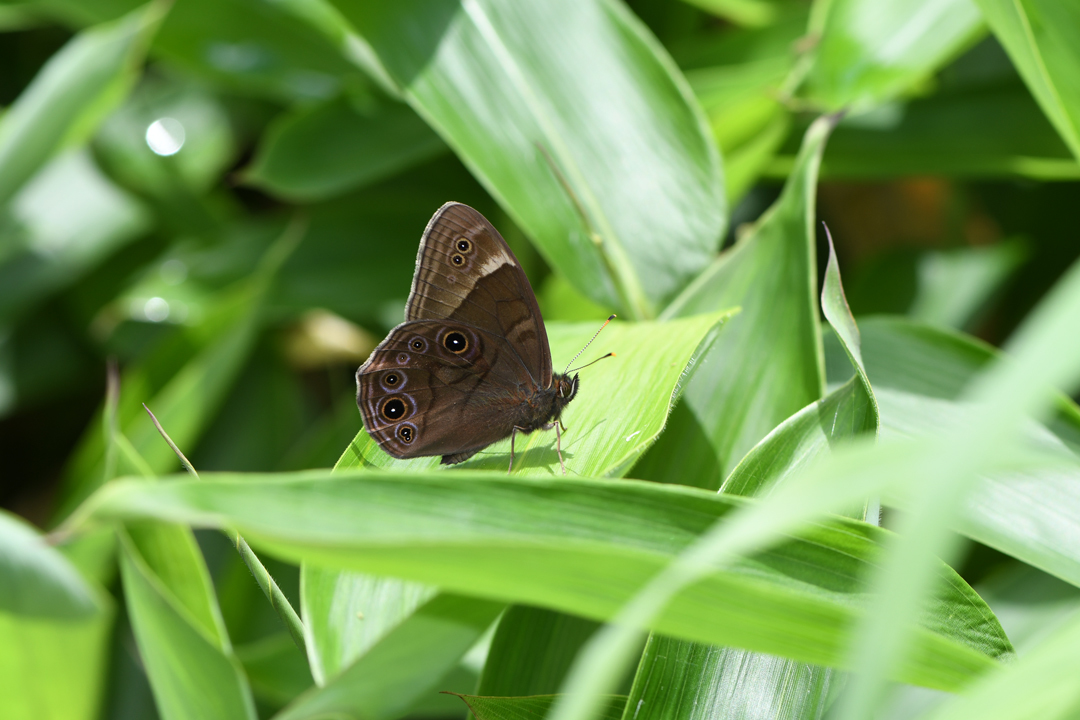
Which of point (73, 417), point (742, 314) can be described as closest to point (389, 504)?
point (742, 314)

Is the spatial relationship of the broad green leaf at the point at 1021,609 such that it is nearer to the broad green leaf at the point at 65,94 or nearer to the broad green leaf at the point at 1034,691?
the broad green leaf at the point at 1034,691

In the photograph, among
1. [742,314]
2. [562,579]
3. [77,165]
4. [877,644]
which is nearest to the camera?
[877,644]

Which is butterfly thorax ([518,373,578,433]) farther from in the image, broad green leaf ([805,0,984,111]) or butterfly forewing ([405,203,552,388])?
broad green leaf ([805,0,984,111])

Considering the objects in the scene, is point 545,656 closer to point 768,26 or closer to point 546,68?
point 546,68

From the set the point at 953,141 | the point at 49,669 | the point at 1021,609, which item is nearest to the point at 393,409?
the point at 49,669

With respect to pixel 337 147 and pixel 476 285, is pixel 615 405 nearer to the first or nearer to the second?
pixel 476 285

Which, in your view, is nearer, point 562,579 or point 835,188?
point 562,579

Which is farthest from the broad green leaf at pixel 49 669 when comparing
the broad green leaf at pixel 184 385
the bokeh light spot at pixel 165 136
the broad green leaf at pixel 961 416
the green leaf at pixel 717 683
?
the bokeh light spot at pixel 165 136
